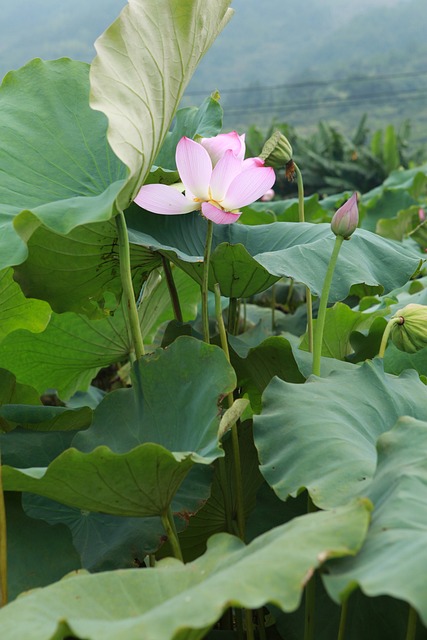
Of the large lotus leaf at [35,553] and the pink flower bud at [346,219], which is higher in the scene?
the pink flower bud at [346,219]

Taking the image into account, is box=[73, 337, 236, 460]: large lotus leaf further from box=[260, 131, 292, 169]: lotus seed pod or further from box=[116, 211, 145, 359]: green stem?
box=[260, 131, 292, 169]: lotus seed pod

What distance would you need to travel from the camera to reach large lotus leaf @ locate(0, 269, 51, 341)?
32.0 inches

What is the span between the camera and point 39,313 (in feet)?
2.80

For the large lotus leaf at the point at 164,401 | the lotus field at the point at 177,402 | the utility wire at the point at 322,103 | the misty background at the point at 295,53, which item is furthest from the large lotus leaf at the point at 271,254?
the utility wire at the point at 322,103

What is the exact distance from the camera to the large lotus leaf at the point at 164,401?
650 mm

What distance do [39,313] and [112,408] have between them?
207 mm

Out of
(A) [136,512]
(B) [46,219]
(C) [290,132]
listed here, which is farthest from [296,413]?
(C) [290,132]

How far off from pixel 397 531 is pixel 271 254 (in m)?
0.36

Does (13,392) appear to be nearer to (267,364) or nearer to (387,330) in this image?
(267,364)

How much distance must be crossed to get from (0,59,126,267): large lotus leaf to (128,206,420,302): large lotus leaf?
0.25 ft

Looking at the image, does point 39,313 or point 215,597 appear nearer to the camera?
point 215,597

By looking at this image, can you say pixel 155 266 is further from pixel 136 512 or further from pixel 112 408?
pixel 136 512

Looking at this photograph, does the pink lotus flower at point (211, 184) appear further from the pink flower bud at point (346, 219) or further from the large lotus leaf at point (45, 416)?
the large lotus leaf at point (45, 416)

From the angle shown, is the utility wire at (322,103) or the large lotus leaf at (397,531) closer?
the large lotus leaf at (397,531)
